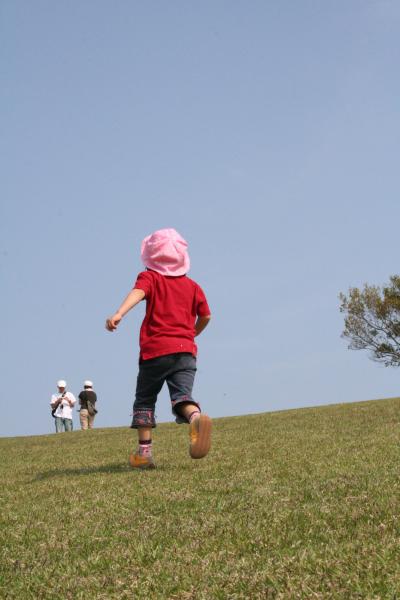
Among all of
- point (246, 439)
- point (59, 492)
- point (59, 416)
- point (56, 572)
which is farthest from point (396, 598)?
point (59, 416)

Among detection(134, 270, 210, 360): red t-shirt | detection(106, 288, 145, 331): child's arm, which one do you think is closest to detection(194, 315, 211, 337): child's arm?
detection(134, 270, 210, 360): red t-shirt

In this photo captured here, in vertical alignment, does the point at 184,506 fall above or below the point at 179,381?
below

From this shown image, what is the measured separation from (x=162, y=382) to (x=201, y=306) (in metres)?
1.15

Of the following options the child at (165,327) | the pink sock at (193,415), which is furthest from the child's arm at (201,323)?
the pink sock at (193,415)

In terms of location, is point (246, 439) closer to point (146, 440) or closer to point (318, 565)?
point (146, 440)

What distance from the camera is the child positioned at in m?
7.26

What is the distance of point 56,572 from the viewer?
3375 mm

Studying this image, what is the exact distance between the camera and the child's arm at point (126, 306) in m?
6.95

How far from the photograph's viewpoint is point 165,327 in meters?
7.42

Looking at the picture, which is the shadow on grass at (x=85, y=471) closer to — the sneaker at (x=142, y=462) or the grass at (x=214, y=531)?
the sneaker at (x=142, y=462)

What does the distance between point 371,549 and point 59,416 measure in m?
24.0

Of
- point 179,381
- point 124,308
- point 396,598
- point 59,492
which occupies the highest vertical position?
point 124,308

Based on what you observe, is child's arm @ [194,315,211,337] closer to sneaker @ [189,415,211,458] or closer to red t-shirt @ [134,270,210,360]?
red t-shirt @ [134,270,210,360]

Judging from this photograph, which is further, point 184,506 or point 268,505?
point 184,506
